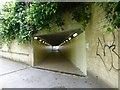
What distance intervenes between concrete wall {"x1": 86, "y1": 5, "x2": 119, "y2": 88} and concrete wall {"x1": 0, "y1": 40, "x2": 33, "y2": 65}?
4366 mm

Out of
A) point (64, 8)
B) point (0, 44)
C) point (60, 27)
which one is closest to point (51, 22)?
point (60, 27)

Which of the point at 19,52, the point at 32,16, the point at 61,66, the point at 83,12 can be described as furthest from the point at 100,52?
the point at 19,52

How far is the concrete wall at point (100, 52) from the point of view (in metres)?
4.34

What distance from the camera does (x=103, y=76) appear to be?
5.03 meters

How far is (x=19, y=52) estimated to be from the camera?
34.4ft

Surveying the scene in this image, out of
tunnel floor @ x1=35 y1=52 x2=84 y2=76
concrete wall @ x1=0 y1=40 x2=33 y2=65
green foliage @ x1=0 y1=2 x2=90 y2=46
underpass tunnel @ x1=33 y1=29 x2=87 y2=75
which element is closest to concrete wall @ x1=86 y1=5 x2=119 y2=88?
green foliage @ x1=0 y1=2 x2=90 y2=46

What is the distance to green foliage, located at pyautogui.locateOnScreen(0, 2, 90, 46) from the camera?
241 inches

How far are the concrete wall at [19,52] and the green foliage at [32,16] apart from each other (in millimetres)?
501

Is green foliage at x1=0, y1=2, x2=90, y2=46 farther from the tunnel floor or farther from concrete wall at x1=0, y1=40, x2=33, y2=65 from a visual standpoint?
the tunnel floor

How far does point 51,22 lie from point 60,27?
2.03 ft

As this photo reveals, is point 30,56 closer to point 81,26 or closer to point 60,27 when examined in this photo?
point 60,27

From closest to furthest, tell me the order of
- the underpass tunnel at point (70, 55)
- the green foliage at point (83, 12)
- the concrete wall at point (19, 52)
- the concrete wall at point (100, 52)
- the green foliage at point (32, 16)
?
the concrete wall at point (100, 52) → the green foliage at point (83, 12) → the green foliage at point (32, 16) → the underpass tunnel at point (70, 55) → the concrete wall at point (19, 52)

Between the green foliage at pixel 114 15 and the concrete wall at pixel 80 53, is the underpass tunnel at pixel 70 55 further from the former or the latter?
the green foliage at pixel 114 15

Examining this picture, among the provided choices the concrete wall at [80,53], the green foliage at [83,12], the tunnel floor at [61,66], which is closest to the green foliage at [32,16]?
the green foliage at [83,12]
